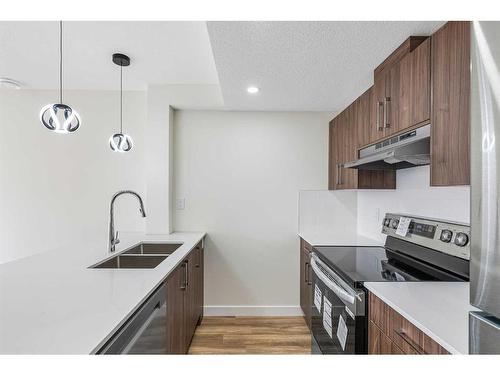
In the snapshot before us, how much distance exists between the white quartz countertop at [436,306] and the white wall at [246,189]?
179cm

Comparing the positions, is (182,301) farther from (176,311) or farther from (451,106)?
(451,106)

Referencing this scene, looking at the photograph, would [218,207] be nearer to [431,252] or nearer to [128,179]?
[128,179]

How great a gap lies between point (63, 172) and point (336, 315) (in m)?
3.10

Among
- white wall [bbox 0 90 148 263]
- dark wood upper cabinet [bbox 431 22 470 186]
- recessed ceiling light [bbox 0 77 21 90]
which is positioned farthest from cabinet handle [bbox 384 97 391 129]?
recessed ceiling light [bbox 0 77 21 90]

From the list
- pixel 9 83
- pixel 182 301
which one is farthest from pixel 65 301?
pixel 9 83

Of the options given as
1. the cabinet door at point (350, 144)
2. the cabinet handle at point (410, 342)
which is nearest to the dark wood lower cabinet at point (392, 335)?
the cabinet handle at point (410, 342)

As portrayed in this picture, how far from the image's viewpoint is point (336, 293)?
1.51 meters

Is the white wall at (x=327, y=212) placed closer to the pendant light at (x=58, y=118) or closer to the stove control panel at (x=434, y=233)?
the stove control panel at (x=434, y=233)

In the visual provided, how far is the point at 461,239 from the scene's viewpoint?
1.42 m

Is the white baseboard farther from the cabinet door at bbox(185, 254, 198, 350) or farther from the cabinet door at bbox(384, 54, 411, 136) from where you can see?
the cabinet door at bbox(384, 54, 411, 136)

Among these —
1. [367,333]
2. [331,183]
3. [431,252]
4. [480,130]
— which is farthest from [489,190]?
[331,183]

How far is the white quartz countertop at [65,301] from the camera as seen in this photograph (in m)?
0.75
